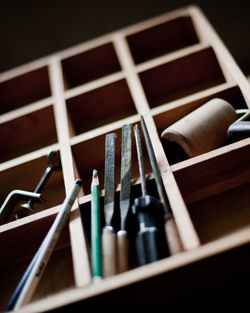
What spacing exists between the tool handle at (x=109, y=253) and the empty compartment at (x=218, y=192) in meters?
0.23

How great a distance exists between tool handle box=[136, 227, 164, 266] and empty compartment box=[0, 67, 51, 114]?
0.95 meters

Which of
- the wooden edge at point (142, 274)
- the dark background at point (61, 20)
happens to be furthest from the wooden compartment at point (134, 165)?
the dark background at point (61, 20)

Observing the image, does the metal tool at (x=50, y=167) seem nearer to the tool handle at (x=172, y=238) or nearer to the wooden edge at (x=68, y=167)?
the wooden edge at (x=68, y=167)

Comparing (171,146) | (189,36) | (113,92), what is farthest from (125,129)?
(189,36)

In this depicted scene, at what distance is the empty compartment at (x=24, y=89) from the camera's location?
4.35ft

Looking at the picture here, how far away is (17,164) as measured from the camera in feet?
3.10

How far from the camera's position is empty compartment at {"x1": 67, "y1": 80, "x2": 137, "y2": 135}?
1.12 meters

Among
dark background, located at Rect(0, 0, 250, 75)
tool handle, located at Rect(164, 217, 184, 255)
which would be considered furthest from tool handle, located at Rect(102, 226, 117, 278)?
dark background, located at Rect(0, 0, 250, 75)

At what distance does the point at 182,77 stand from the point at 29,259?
815 millimetres

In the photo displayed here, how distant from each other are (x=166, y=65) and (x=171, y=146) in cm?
39

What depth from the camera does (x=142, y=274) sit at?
1.71 feet

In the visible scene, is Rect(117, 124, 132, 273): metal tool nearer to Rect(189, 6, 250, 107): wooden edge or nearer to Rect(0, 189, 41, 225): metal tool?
Answer: Rect(0, 189, 41, 225): metal tool

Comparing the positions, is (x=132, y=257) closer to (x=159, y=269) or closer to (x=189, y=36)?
(x=159, y=269)

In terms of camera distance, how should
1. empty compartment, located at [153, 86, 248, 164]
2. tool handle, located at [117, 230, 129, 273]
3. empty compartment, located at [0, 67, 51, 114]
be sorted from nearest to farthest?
tool handle, located at [117, 230, 129, 273], empty compartment, located at [153, 86, 248, 164], empty compartment, located at [0, 67, 51, 114]
